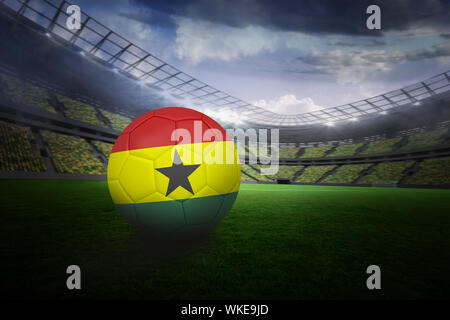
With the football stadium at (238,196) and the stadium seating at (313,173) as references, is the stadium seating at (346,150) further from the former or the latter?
the stadium seating at (313,173)

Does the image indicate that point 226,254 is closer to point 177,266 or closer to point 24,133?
point 177,266

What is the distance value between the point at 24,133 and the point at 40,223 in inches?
818

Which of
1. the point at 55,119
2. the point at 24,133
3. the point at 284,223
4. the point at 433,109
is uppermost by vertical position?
the point at 433,109

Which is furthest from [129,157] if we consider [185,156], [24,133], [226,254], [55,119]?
[55,119]

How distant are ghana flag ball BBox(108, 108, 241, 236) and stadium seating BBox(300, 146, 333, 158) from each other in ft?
145

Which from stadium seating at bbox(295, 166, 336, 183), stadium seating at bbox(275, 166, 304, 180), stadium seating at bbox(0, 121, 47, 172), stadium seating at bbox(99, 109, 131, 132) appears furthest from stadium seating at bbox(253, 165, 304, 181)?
stadium seating at bbox(0, 121, 47, 172)

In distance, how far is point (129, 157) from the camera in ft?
7.50

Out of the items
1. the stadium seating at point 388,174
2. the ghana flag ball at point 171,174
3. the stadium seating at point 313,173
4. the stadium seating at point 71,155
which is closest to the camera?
the ghana flag ball at point 171,174

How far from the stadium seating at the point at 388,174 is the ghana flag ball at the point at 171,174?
111ft

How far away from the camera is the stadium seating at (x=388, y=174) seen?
96.1 ft

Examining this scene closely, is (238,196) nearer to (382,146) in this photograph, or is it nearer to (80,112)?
(80,112)

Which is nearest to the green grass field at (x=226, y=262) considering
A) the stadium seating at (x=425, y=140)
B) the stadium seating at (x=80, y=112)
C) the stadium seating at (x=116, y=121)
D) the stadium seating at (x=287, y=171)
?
the stadium seating at (x=80, y=112)

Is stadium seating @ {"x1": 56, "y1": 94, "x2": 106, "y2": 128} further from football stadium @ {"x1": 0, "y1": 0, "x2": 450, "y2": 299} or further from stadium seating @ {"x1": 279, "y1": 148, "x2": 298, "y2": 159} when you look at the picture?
stadium seating @ {"x1": 279, "y1": 148, "x2": 298, "y2": 159}

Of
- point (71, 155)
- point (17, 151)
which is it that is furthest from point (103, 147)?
point (17, 151)
